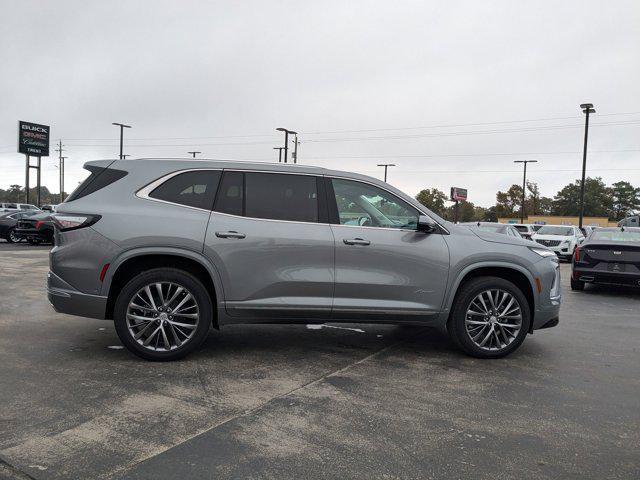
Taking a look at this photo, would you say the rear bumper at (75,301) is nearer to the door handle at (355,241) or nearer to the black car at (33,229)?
the door handle at (355,241)

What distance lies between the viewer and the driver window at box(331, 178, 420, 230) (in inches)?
209

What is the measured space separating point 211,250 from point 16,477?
2.49 metres

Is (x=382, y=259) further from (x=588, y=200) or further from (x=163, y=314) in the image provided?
(x=588, y=200)

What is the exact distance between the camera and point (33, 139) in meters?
49.9

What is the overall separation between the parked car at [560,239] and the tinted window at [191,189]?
18591mm

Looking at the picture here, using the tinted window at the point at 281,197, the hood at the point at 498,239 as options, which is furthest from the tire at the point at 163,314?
the hood at the point at 498,239

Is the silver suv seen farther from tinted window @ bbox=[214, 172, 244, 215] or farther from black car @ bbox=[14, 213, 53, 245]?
black car @ bbox=[14, 213, 53, 245]

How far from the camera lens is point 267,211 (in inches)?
204

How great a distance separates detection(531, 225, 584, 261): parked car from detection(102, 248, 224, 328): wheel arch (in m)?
18.7

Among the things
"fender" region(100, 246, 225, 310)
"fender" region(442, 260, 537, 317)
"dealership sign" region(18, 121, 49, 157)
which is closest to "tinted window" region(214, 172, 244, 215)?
"fender" region(100, 246, 225, 310)

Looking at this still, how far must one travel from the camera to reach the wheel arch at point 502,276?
539 cm

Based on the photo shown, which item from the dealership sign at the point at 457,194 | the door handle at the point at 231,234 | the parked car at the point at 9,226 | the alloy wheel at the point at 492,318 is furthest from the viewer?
the dealership sign at the point at 457,194

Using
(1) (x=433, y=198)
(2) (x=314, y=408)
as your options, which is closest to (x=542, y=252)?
(2) (x=314, y=408)

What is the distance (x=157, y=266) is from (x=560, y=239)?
2055cm
